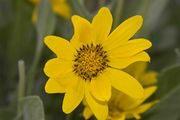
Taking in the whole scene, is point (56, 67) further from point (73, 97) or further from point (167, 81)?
point (167, 81)

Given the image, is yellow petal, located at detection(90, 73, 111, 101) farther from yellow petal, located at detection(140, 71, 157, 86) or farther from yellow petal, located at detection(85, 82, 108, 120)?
yellow petal, located at detection(140, 71, 157, 86)

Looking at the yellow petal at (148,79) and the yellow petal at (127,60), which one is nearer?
the yellow petal at (127,60)

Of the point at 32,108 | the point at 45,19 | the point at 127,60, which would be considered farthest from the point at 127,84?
the point at 45,19

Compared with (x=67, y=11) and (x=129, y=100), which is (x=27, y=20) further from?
(x=129, y=100)

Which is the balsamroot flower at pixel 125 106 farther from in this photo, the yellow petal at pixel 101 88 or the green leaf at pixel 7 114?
the green leaf at pixel 7 114

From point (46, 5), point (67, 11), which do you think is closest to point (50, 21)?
point (46, 5)

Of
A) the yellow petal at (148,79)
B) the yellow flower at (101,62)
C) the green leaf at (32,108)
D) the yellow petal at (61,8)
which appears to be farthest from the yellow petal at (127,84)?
the yellow petal at (61,8)

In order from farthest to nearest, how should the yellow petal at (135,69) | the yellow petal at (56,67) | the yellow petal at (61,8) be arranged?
the yellow petal at (61,8)
the yellow petal at (135,69)
the yellow petal at (56,67)
